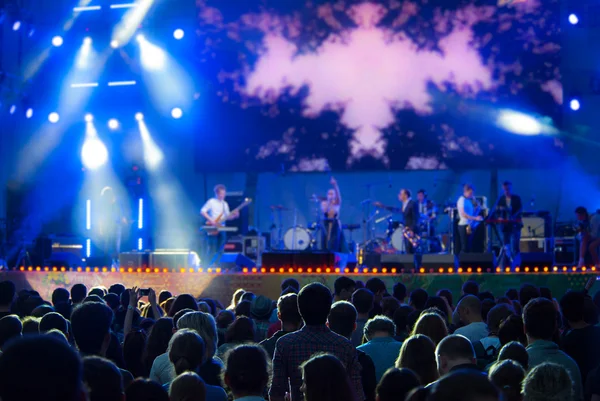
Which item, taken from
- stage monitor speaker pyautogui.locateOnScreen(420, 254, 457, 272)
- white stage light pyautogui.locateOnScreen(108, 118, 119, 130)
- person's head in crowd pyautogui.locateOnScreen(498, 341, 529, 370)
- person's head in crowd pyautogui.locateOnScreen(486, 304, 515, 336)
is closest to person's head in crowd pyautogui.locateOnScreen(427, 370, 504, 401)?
person's head in crowd pyautogui.locateOnScreen(498, 341, 529, 370)

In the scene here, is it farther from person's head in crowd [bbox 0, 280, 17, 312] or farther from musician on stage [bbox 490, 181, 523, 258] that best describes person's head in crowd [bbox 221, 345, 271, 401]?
musician on stage [bbox 490, 181, 523, 258]

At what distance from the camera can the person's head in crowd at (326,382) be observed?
2.93 m

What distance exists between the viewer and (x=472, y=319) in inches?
257

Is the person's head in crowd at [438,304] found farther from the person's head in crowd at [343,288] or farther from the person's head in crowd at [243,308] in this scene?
the person's head in crowd at [243,308]

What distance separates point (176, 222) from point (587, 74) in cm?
1122

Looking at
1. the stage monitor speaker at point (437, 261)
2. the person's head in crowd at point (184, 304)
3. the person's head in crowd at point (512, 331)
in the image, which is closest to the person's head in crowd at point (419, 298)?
the person's head in crowd at point (184, 304)

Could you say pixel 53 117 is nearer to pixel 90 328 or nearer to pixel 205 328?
pixel 205 328

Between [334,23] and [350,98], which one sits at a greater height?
[334,23]

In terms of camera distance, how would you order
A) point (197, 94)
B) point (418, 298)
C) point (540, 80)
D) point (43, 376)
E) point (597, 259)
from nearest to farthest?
point (43, 376), point (418, 298), point (597, 259), point (540, 80), point (197, 94)

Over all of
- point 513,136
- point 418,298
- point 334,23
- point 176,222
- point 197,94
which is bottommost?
point 418,298

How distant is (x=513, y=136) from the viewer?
19.6m

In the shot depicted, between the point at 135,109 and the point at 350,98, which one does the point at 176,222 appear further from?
the point at 350,98

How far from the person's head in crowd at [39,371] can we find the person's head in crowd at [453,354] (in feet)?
7.84

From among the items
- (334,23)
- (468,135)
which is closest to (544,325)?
(468,135)
